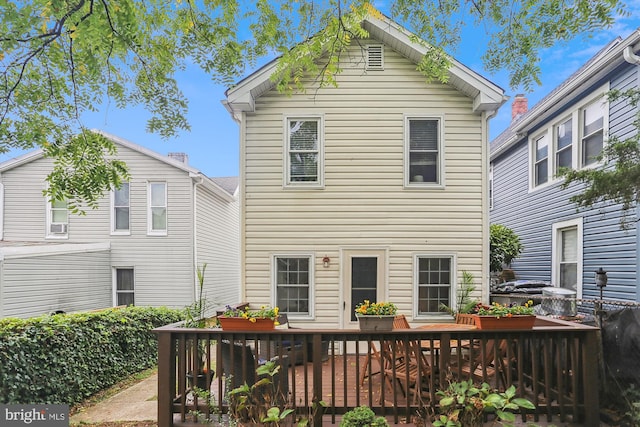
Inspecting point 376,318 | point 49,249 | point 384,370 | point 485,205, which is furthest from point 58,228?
point 485,205

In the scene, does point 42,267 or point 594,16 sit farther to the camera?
point 42,267

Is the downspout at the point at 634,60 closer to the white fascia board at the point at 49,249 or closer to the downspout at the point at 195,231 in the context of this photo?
the downspout at the point at 195,231

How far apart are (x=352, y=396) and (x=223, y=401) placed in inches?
55.8

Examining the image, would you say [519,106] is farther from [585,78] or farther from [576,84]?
[585,78]

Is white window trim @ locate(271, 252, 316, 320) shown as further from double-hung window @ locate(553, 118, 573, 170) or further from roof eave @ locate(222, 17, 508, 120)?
double-hung window @ locate(553, 118, 573, 170)

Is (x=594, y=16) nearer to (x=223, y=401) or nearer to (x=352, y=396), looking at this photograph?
(x=352, y=396)

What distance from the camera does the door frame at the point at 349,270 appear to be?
21.8ft

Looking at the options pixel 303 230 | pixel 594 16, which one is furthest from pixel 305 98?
pixel 594 16

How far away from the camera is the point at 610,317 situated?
389 cm

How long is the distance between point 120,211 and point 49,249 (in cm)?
195

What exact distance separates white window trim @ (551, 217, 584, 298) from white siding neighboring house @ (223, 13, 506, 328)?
95.0 inches

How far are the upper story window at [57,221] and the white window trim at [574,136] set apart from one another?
12.3 metres

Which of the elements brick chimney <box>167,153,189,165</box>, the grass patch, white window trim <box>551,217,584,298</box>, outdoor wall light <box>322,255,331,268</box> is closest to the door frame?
outdoor wall light <box>322,255,331,268</box>

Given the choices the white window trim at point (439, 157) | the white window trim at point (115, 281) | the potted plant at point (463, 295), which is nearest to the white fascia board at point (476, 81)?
A: the white window trim at point (439, 157)
